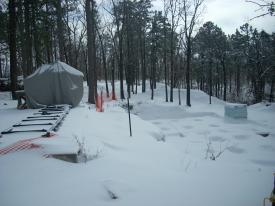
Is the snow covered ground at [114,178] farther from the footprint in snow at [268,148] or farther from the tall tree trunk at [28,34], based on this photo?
the tall tree trunk at [28,34]

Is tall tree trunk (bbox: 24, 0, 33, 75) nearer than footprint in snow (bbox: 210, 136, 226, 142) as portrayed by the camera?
No

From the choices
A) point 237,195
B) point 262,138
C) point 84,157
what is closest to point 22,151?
point 84,157

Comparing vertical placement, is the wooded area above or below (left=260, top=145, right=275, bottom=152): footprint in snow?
above

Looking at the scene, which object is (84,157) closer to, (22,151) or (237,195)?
(22,151)

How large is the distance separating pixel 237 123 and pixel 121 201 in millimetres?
14706

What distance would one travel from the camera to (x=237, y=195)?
4.43 meters

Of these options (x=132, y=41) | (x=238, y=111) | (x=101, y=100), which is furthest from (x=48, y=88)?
(x=132, y=41)

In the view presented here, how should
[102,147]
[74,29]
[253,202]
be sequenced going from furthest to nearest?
[74,29] → [102,147] → [253,202]

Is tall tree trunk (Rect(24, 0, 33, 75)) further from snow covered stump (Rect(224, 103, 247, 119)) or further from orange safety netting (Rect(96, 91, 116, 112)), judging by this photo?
snow covered stump (Rect(224, 103, 247, 119))

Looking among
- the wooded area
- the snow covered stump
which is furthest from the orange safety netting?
the snow covered stump

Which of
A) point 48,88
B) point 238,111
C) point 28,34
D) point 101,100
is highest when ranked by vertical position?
point 28,34

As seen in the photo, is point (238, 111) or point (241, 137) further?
point (238, 111)

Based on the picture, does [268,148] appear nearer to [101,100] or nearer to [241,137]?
[241,137]

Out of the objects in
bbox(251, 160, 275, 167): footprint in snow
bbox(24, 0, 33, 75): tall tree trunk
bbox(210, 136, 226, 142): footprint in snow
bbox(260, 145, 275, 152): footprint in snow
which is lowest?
bbox(260, 145, 275, 152): footprint in snow
